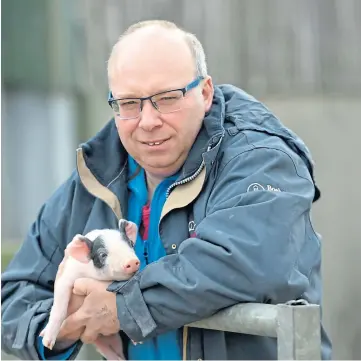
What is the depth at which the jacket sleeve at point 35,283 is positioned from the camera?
270 centimetres

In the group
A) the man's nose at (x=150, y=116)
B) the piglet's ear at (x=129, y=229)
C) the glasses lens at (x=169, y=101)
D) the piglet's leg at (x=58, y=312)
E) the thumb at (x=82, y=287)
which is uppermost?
the glasses lens at (x=169, y=101)

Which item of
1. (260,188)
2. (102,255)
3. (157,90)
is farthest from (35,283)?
(260,188)

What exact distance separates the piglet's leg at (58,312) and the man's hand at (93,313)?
0.02 meters

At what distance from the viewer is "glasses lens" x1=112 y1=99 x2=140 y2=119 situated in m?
2.61

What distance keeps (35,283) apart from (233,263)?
0.86m

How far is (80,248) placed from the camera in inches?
99.0

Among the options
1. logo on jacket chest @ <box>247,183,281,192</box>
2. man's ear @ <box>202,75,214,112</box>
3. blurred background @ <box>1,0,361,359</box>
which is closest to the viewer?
logo on jacket chest @ <box>247,183,281,192</box>

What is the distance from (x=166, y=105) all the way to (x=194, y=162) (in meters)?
0.19

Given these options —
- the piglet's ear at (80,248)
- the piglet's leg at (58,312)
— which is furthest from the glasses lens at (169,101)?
the piglet's leg at (58,312)

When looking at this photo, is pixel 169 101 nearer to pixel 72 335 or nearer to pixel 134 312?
pixel 134 312

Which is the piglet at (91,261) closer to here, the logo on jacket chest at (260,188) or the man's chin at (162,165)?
the man's chin at (162,165)

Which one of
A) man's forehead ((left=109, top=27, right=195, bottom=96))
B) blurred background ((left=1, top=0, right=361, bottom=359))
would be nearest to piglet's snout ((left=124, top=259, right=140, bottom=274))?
man's forehead ((left=109, top=27, right=195, bottom=96))

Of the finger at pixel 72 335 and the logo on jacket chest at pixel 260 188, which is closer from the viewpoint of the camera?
the logo on jacket chest at pixel 260 188

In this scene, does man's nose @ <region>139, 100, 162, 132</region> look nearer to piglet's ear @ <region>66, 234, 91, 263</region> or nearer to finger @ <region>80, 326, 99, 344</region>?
piglet's ear @ <region>66, 234, 91, 263</region>
